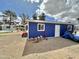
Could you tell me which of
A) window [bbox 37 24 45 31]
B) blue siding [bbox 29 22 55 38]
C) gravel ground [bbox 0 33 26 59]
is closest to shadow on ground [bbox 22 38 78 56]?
gravel ground [bbox 0 33 26 59]

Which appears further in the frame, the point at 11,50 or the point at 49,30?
the point at 49,30

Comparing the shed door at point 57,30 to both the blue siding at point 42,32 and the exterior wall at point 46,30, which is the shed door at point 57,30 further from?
the blue siding at point 42,32

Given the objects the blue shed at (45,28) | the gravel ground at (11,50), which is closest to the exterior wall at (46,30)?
the blue shed at (45,28)

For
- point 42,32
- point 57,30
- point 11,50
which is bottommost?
point 11,50

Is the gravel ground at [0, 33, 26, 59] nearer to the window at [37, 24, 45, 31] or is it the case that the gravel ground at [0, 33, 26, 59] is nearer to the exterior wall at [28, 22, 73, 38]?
the exterior wall at [28, 22, 73, 38]

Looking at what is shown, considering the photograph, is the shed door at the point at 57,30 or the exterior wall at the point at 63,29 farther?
the exterior wall at the point at 63,29

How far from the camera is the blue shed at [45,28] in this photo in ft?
90.5

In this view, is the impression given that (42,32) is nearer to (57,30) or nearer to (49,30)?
(49,30)

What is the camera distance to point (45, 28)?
29.1 metres

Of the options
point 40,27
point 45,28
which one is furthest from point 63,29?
Result: point 40,27

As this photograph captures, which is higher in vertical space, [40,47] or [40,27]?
[40,27]

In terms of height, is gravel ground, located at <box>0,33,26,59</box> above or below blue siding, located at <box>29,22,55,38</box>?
below

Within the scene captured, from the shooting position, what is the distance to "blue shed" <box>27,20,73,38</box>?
90.5ft

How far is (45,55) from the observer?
50.6ft
